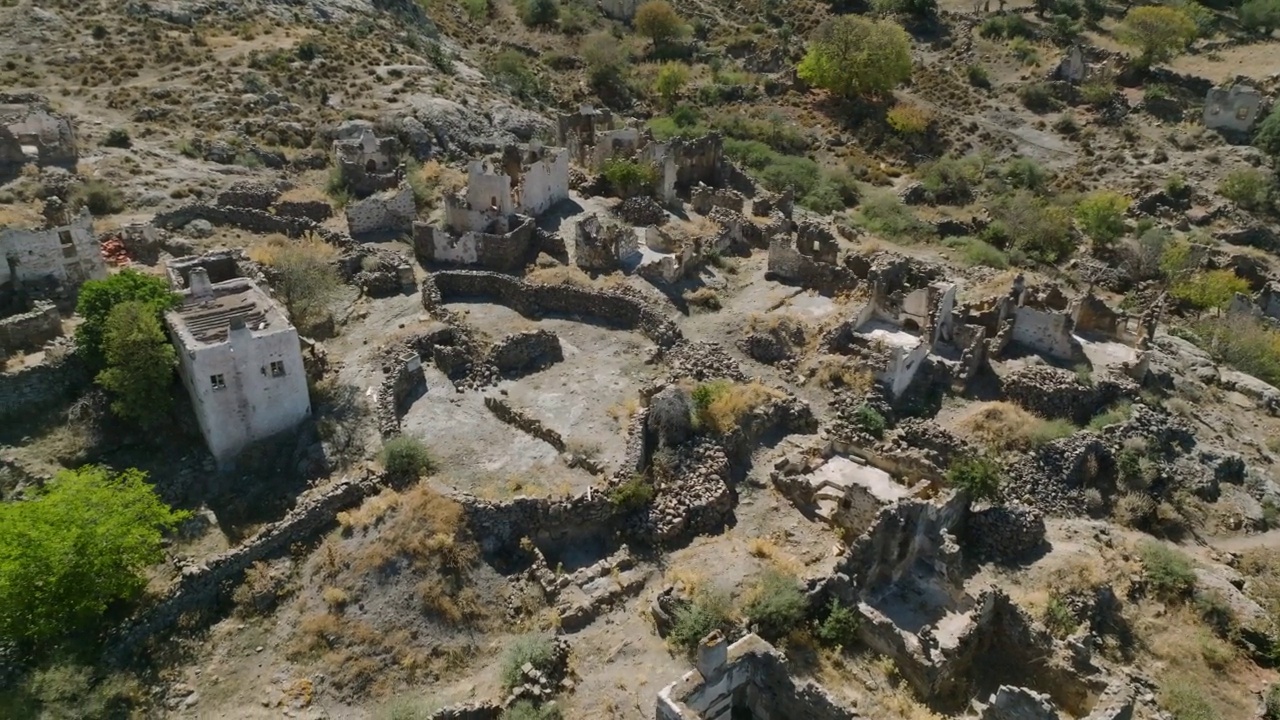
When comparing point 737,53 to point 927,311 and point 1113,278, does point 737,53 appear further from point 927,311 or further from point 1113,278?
point 927,311

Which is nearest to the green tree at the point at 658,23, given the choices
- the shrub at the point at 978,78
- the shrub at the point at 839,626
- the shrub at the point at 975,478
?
the shrub at the point at 978,78

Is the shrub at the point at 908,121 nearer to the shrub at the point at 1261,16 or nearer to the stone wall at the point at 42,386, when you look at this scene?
the shrub at the point at 1261,16

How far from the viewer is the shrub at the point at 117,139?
39531 mm

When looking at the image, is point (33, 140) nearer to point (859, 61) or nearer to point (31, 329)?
point (31, 329)

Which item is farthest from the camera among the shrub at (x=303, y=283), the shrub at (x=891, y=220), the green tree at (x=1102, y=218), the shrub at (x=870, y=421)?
the green tree at (x=1102, y=218)

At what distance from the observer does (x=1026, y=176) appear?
55.0m

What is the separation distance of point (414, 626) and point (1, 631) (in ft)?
26.9

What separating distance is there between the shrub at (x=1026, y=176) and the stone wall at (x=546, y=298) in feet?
110

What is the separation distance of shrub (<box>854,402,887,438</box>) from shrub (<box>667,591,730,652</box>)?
967 cm

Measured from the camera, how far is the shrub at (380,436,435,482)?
75.5 feet

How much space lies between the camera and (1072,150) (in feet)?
200

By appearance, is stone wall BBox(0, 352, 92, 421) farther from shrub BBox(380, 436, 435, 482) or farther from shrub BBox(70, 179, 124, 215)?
shrub BBox(70, 179, 124, 215)

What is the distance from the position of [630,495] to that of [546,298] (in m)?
11.3

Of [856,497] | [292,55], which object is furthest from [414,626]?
[292,55]
